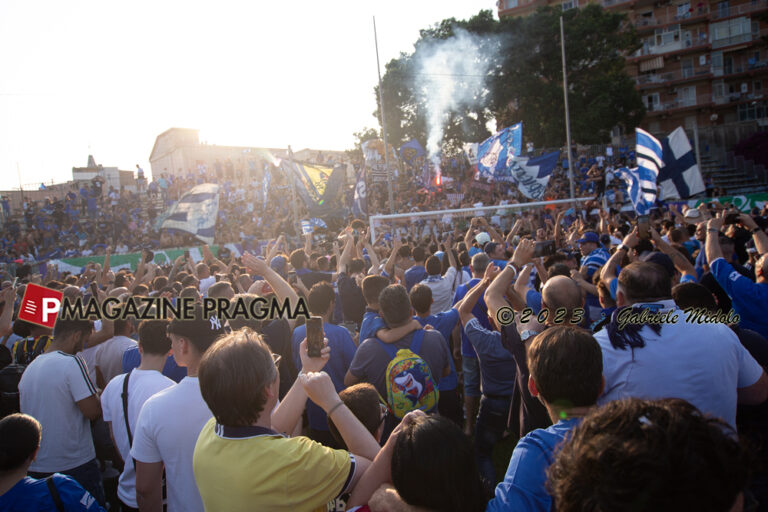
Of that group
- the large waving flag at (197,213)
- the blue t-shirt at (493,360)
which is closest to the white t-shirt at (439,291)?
the blue t-shirt at (493,360)

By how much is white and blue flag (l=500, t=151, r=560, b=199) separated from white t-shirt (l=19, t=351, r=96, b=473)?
44.6 feet

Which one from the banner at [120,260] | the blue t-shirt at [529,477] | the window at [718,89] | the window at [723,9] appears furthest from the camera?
the window at [718,89]

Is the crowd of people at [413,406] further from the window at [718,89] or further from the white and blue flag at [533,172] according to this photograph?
the window at [718,89]

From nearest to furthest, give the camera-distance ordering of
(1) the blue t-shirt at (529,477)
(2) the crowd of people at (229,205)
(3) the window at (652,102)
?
1. (1) the blue t-shirt at (529,477)
2. (2) the crowd of people at (229,205)
3. (3) the window at (652,102)

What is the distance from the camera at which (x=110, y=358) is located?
4121mm

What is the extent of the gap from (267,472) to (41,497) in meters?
1.22

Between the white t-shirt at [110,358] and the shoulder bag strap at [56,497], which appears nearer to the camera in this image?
the shoulder bag strap at [56,497]

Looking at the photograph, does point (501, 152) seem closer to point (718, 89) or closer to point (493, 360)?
point (493, 360)

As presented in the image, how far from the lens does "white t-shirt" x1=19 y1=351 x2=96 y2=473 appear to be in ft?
10.4

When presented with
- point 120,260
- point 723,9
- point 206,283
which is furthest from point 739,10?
point 206,283

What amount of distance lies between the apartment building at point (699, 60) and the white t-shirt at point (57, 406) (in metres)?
50.9

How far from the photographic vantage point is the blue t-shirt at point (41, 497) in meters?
2.08

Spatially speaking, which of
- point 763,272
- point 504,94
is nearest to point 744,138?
point 504,94

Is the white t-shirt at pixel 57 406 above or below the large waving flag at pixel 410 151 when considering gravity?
below
